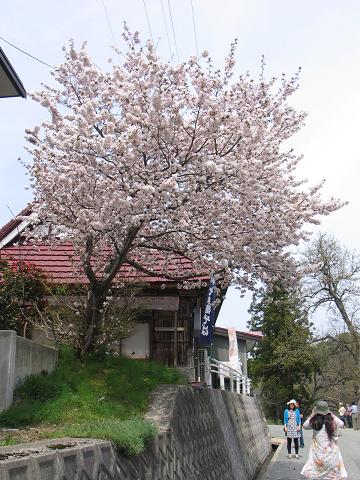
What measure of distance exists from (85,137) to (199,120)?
230 cm

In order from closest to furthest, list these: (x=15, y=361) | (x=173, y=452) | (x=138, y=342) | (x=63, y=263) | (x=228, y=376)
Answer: (x=173, y=452) < (x=15, y=361) < (x=138, y=342) < (x=63, y=263) < (x=228, y=376)

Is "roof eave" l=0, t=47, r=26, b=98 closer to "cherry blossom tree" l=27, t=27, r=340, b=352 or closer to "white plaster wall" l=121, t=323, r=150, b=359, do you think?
"cherry blossom tree" l=27, t=27, r=340, b=352

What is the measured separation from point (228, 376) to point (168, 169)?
9.61m

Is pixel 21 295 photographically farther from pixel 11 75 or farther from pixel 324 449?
pixel 324 449

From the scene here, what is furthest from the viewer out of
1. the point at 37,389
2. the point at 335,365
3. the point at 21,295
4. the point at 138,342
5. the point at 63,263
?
the point at 335,365

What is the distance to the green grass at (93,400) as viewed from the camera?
24.7 ft

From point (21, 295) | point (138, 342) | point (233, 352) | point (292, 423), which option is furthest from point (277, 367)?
point (21, 295)

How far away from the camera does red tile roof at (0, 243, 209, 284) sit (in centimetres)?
1468

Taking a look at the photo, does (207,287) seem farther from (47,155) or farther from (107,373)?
(47,155)

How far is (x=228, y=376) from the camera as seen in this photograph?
18.0 metres

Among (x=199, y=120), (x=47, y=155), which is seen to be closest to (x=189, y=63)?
(x=199, y=120)

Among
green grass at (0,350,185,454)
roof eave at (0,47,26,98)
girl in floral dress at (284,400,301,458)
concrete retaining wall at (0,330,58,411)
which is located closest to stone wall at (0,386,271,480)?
green grass at (0,350,185,454)

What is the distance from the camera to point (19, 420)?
29.3 ft

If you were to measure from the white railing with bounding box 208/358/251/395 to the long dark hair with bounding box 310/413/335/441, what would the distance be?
6504mm
